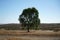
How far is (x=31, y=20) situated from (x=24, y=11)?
14.5ft

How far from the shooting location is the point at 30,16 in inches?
2468

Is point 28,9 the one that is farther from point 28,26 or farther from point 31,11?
point 28,26

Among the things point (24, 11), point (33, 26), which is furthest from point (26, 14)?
point (33, 26)

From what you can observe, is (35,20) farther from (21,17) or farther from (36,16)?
(21,17)

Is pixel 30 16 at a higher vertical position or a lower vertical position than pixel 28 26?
higher

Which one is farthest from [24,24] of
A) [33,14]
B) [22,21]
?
[33,14]

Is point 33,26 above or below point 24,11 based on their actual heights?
below

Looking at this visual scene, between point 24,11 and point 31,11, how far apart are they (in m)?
2.73

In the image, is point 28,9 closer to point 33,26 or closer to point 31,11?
point 31,11

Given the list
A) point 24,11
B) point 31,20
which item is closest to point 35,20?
point 31,20

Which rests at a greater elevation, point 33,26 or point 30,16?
point 30,16

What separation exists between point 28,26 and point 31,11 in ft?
20.2

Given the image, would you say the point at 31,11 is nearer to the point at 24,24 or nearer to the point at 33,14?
the point at 33,14

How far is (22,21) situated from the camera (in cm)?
6438
